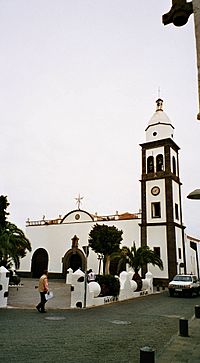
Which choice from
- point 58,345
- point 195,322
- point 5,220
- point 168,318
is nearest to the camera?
point 58,345

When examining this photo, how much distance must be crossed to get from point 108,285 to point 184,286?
601 cm

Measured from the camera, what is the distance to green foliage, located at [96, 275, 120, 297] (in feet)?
53.9

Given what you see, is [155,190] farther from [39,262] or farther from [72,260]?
[39,262]

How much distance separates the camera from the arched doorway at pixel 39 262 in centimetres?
3678

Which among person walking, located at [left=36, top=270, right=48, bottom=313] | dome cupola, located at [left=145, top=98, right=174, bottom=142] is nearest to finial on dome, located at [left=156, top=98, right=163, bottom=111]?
dome cupola, located at [left=145, top=98, right=174, bottom=142]

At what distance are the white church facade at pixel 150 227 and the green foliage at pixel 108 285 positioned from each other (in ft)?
28.7

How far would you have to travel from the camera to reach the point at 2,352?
19.9 feet

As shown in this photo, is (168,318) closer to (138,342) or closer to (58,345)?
(138,342)

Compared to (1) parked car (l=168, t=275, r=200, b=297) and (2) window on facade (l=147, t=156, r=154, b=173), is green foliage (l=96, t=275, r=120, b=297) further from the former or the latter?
(2) window on facade (l=147, t=156, r=154, b=173)

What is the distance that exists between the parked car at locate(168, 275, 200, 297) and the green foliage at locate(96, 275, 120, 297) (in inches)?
196

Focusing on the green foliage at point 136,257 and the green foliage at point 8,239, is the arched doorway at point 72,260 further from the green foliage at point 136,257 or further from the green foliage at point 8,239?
the green foliage at point 8,239

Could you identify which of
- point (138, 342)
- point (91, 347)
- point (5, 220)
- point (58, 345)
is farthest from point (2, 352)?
A: point (5, 220)

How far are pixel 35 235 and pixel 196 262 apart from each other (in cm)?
1823

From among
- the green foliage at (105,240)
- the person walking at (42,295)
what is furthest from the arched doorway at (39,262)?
the person walking at (42,295)
